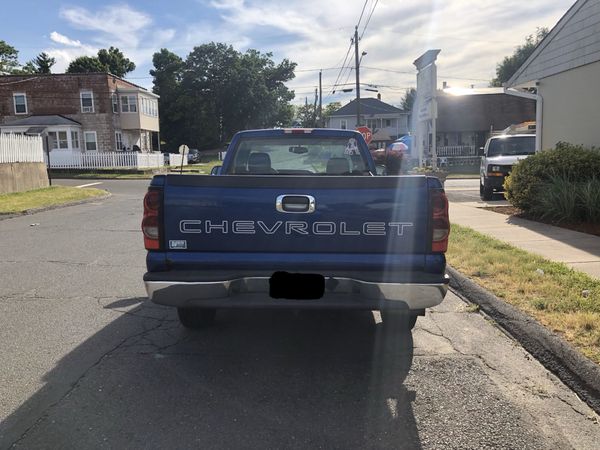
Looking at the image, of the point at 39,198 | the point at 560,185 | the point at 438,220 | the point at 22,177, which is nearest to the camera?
the point at 438,220

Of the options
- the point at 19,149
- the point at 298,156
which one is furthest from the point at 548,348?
the point at 19,149

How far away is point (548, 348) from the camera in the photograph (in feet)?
14.2

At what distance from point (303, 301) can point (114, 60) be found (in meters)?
73.1

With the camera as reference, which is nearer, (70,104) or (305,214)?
(305,214)

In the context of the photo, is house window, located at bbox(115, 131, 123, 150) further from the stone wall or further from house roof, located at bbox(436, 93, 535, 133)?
house roof, located at bbox(436, 93, 535, 133)

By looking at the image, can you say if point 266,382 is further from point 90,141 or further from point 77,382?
point 90,141

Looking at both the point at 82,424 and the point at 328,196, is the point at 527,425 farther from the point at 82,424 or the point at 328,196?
the point at 82,424

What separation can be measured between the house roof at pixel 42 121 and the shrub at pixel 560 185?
34.5m

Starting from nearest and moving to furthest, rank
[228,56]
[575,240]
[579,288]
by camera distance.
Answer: [579,288] → [575,240] → [228,56]

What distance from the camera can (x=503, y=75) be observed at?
239 ft

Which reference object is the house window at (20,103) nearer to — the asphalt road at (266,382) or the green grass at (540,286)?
the asphalt road at (266,382)

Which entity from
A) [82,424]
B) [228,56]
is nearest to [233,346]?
[82,424]

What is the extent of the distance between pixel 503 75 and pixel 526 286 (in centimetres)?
7486

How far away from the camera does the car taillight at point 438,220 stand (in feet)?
12.5
